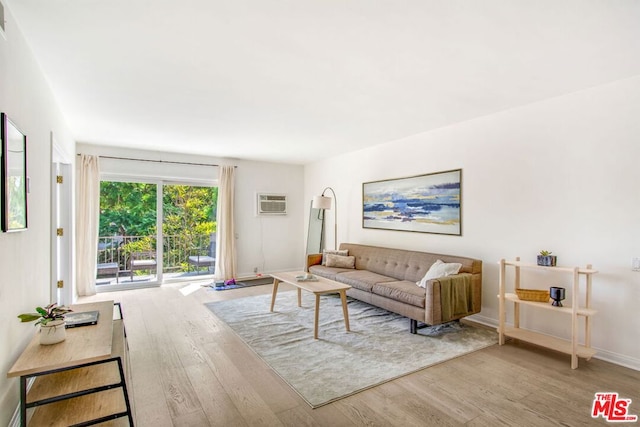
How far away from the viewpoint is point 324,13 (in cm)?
190

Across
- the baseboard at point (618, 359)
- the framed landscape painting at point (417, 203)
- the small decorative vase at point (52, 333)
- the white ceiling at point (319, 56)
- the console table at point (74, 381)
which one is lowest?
the baseboard at point (618, 359)

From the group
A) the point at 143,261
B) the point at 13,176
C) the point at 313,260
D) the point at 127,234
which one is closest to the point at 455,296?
the point at 313,260

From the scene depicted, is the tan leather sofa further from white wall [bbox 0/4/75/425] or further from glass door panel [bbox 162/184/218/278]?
white wall [bbox 0/4/75/425]

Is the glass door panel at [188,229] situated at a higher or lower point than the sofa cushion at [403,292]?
higher

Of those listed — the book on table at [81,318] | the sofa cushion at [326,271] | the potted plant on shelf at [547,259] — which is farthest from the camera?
the sofa cushion at [326,271]

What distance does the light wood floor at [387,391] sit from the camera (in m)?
2.06

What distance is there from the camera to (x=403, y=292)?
12.0 ft

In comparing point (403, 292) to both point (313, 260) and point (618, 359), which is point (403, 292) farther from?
point (313, 260)

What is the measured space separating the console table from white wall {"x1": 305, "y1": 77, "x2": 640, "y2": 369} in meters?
3.68

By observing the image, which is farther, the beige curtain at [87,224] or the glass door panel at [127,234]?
the glass door panel at [127,234]

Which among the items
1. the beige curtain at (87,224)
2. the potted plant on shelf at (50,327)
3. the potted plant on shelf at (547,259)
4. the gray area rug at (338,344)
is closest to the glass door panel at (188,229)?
the beige curtain at (87,224)

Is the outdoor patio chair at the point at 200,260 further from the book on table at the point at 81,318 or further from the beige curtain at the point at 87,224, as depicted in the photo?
the book on table at the point at 81,318

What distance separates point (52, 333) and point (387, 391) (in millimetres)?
2181

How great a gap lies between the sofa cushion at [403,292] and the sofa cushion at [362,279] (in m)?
0.13
